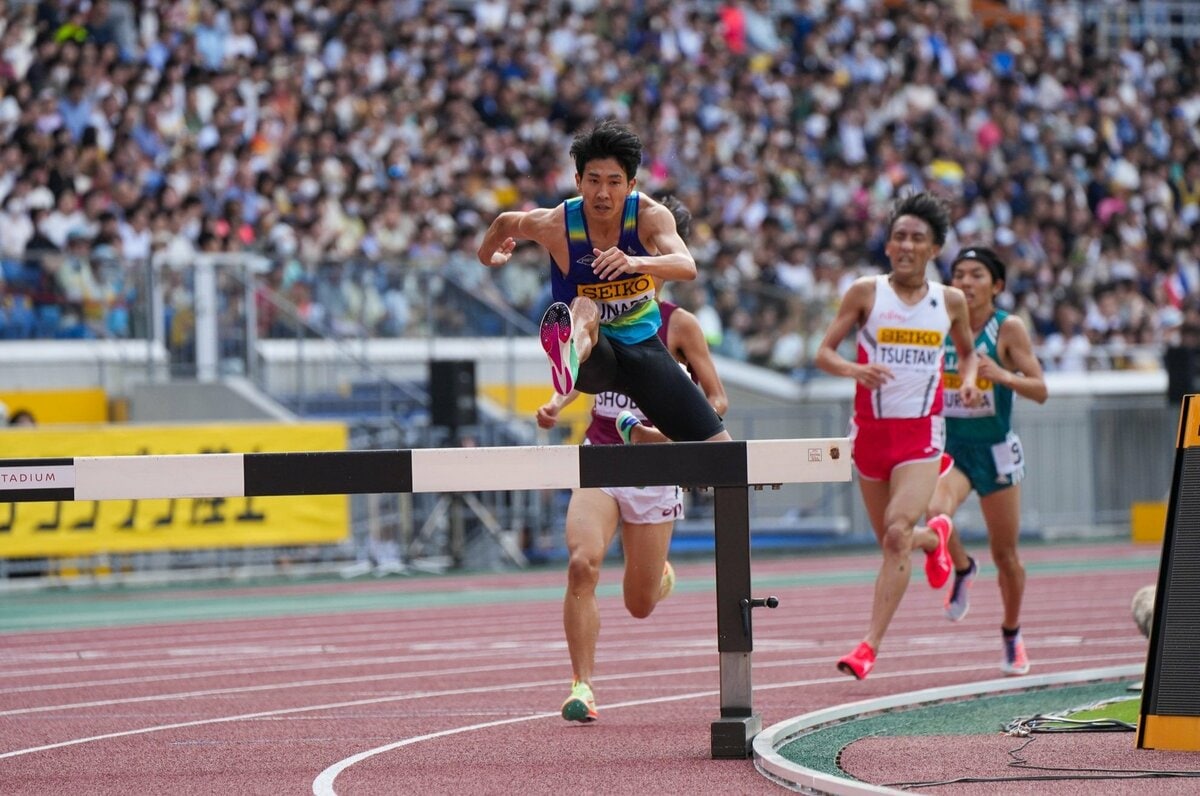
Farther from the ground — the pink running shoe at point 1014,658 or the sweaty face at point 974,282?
the sweaty face at point 974,282

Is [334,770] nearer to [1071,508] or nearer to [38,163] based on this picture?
[38,163]

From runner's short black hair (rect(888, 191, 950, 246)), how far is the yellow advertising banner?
9.07m

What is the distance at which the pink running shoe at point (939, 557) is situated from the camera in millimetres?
8883

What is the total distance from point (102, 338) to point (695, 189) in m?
8.41

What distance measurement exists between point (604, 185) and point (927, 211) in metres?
2.35

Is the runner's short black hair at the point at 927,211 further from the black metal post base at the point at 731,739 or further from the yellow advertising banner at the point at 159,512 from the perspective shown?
the yellow advertising banner at the point at 159,512

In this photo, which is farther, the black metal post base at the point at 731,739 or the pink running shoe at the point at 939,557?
the pink running shoe at the point at 939,557

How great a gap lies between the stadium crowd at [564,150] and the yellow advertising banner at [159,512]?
114 centimetres

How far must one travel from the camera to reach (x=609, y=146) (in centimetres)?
701

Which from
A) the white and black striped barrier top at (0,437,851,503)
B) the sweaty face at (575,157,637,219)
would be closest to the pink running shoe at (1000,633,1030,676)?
the white and black striped barrier top at (0,437,851,503)

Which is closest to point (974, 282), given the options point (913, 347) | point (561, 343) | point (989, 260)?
point (989, 260)

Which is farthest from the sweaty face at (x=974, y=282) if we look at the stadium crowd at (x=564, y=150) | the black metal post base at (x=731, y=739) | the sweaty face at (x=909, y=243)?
the stadium crowd at (x=564, y=150)

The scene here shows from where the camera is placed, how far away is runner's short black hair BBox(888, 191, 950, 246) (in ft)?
28.9

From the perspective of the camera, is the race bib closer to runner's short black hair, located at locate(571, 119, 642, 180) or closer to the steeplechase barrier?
runner's short black hair, located at locate(571, 119, 642, 180)
